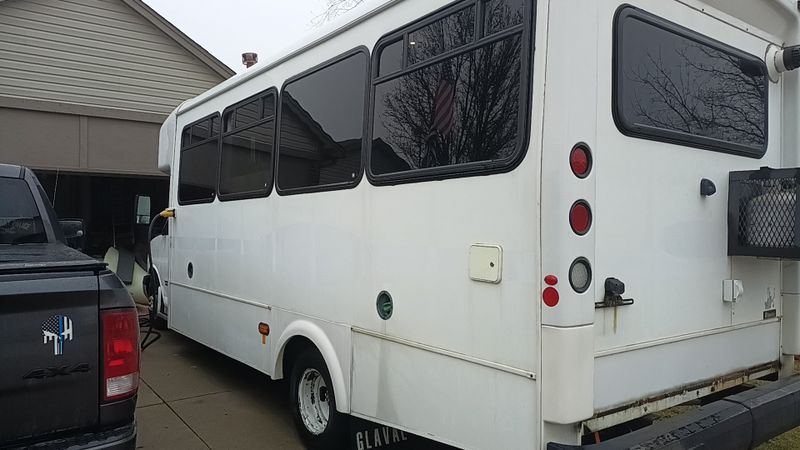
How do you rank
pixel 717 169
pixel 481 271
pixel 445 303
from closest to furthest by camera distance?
pixel 481 271 → pixel 445 303 → pixel 717 169

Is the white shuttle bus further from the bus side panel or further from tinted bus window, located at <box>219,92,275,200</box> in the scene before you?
tinted bus window, located at <box>219,92,275,200</box>

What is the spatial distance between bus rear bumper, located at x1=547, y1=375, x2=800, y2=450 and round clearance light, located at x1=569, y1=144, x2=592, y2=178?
1.12 m

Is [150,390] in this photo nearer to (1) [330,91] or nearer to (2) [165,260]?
(2) [165,260]

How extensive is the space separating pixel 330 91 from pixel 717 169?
236cm

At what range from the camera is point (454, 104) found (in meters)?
2.88

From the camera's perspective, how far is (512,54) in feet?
8.45

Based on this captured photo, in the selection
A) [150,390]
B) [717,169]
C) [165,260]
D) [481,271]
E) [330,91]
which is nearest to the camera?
[481,271]

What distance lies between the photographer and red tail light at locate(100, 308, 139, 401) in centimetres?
236

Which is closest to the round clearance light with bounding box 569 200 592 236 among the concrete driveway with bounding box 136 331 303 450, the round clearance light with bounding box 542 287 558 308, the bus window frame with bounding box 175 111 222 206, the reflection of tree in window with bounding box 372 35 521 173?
the round clearance light with bounding box 542 287 558 308

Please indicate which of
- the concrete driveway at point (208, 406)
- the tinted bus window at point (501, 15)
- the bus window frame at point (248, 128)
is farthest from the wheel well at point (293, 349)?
the tinted bus window at point (501, 15)

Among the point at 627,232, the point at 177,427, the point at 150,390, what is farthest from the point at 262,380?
the point at 627,232

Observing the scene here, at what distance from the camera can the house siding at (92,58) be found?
9.71 meters

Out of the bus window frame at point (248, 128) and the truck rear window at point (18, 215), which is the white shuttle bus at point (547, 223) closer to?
the bus window frame at point (248, 128)

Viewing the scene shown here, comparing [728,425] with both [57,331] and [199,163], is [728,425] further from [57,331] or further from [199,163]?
[199,163]
